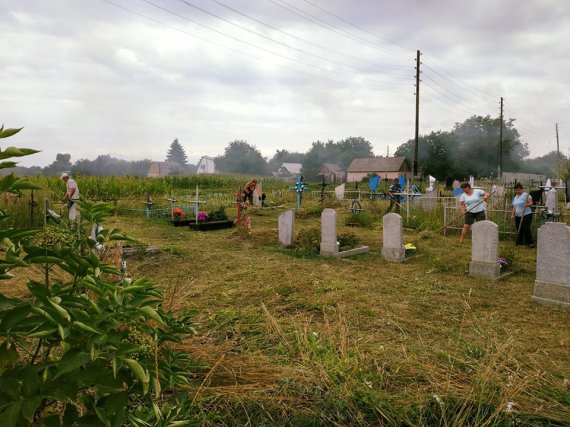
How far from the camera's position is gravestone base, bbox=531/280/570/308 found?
20.1 ft

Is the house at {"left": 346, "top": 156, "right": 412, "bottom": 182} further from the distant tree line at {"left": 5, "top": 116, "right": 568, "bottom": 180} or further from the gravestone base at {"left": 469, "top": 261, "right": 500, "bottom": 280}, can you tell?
the gravestone base at {"left": 469, "top": 261, "right": 500, "bottom": 280}

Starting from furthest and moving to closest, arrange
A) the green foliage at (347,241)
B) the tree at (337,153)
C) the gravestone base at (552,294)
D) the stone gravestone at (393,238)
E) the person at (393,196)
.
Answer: the tree at (337,153) < the person at (393,196) < the green foliage at (347,241) < the stone gravestone at (393,238) < the gravestone base at (552,294)

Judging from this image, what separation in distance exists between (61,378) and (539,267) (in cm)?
673

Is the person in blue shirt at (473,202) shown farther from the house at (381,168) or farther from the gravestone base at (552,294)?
the house at (381,168)

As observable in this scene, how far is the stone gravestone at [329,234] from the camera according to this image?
974 cm

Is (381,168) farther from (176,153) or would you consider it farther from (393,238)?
(176,153)

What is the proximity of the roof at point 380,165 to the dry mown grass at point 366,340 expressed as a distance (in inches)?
2408

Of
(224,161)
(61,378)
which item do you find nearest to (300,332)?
(61,378)

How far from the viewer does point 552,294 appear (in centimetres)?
623

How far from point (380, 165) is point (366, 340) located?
69.1 m

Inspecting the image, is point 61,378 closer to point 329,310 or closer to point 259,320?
point 259,320

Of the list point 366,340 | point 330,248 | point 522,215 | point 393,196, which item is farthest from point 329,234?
point 393,196

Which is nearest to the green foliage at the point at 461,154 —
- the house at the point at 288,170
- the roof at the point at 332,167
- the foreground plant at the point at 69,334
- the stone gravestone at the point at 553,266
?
the roof at the point at 332,167

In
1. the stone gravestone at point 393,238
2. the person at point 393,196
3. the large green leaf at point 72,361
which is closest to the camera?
the large green leaf at point 72,361
